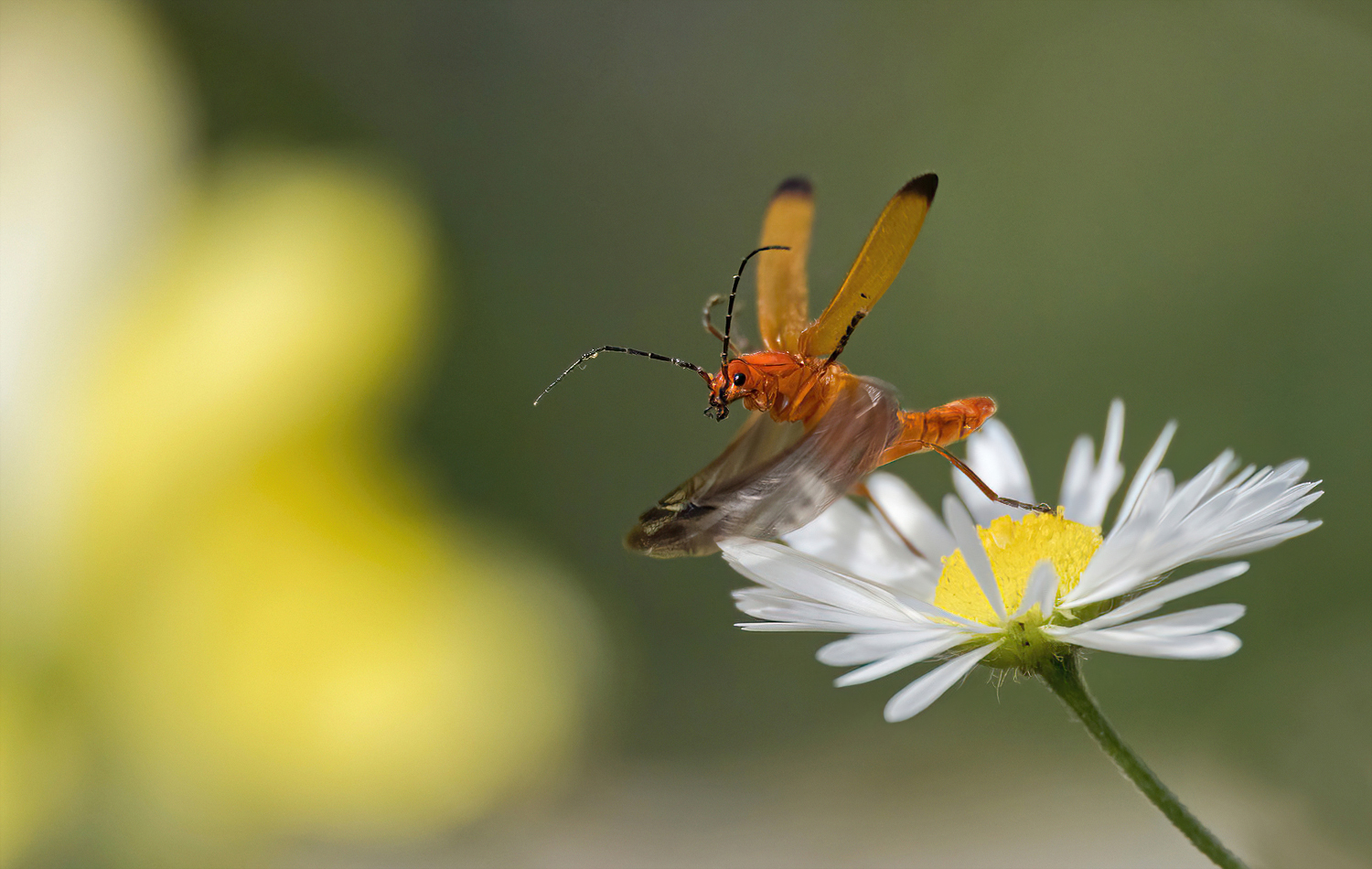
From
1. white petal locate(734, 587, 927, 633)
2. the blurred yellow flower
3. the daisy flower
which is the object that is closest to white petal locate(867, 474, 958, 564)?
the daisy flower

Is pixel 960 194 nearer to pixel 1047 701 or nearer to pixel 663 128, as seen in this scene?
pixel 663 128

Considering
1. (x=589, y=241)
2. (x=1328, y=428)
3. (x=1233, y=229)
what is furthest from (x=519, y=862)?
(x=1233, y=229)

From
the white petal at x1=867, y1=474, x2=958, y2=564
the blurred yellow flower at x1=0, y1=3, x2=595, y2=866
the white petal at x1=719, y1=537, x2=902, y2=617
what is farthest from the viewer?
the blurred yellow flower at x1=0, y1=3, x2=595, y2=866

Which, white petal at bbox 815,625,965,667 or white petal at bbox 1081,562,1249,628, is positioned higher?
white petal at bbox 815,625,965,667

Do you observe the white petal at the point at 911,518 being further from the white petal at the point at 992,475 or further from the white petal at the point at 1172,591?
the white petal at the point at 1172,591

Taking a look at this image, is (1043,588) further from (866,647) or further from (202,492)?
(202,492)

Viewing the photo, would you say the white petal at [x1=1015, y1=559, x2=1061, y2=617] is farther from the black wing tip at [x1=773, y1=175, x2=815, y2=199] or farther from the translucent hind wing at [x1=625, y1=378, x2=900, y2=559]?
the black wing tip at [x1=773, y1=175, x2=815, y2=199]

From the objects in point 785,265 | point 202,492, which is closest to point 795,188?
point 785,265
